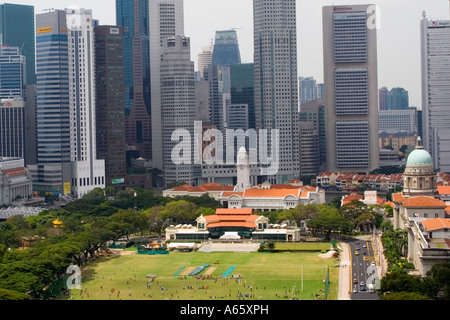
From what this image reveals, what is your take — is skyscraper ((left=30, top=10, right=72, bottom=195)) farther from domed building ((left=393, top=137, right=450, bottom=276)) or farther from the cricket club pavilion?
domed building ((left=393, top=137, right=450, bottom=276))

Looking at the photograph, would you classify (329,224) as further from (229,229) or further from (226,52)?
(226,52)

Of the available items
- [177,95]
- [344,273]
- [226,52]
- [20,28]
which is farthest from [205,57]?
[344,273]

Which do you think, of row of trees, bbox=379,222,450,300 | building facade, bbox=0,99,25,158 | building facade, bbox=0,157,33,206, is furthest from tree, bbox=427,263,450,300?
building facade, bbox=0,99,25,158

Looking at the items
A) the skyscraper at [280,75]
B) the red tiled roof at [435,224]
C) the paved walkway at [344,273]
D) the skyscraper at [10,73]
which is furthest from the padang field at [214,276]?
the skyscraper at [10,73]

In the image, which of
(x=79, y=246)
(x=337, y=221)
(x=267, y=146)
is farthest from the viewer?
(x=267, y=146)

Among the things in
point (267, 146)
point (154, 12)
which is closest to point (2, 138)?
point (154, 12)

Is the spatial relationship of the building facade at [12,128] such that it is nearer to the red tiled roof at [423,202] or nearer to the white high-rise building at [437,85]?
the white high-rise building at [437,85]
